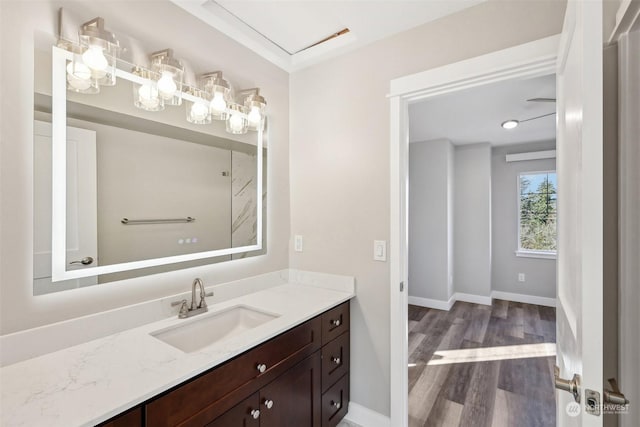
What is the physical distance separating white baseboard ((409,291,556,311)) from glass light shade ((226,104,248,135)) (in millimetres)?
3624

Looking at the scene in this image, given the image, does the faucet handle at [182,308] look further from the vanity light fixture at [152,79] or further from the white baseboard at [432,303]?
the white baseboard at [432,303]

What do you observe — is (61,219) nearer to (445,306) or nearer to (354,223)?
(354,223)

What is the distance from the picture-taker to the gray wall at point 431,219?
413cm

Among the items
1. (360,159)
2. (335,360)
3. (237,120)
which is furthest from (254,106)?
(335,360)

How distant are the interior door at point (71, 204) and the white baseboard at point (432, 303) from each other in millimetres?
4061

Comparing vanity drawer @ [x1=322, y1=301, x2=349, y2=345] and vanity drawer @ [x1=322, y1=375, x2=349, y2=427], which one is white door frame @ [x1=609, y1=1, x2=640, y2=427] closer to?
vanity drawer @ [x1=322, y1=301, x2=349, y2=345]

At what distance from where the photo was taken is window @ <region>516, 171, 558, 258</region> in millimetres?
4344

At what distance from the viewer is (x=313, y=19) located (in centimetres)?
170

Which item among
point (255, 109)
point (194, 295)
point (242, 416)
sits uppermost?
point (255, 109)

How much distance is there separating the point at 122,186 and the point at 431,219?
3844 millimetres

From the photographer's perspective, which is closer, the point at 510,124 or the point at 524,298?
the point at 510,124

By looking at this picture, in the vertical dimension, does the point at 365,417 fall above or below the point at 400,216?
below

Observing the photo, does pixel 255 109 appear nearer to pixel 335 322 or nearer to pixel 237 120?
pixel 237 120

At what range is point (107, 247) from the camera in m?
1.26
